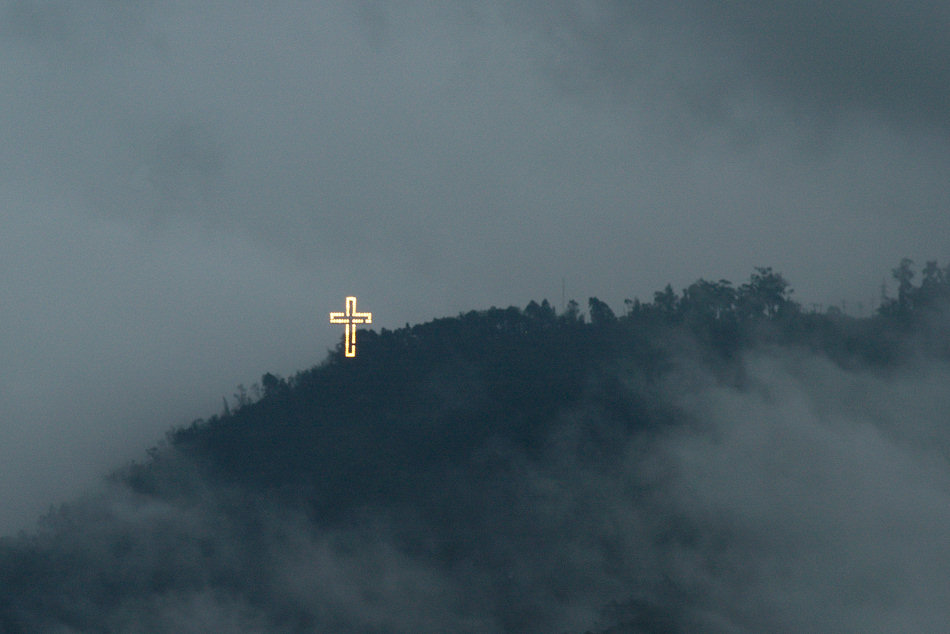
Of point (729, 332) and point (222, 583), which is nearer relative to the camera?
point (222, 583)

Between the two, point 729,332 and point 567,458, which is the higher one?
point 729,332

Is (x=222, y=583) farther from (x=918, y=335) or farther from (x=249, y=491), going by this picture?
(x=918, y=335)

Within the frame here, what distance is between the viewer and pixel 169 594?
456 ft

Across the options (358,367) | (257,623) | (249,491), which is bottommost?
(257,623)

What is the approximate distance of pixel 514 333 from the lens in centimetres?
17012

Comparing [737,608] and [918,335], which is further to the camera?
[918,335]

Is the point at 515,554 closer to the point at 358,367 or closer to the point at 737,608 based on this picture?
the point at 737,608

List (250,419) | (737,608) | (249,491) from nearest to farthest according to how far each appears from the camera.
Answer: (737,608) < (249,491) < (250,419)

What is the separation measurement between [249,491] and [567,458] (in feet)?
80.8

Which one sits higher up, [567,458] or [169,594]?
[567,458]

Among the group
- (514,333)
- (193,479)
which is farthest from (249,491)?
(514,333)

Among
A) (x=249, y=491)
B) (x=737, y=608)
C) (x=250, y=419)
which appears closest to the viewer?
(x=737, y=608)

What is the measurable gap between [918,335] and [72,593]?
74322mm

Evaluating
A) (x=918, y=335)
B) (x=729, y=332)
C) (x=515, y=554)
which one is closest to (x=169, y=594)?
(x=515, y=554)
